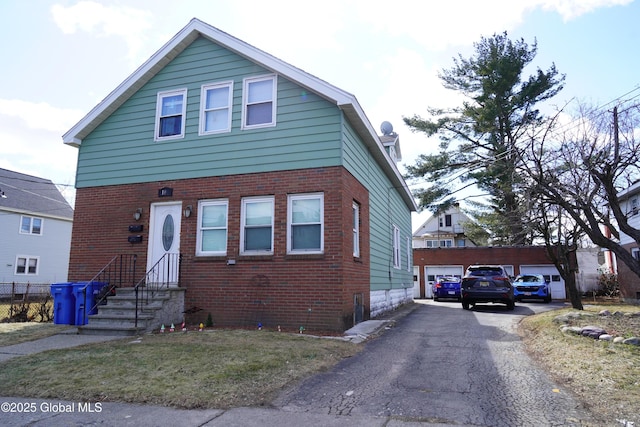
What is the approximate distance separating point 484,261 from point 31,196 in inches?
1232

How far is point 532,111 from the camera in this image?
79.0 feet

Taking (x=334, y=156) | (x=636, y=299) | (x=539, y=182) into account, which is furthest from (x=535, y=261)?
(x=334, y=156)

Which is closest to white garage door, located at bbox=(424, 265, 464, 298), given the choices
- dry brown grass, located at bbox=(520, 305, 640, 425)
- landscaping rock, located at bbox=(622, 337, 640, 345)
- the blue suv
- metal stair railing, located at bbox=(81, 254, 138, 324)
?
the blue suv

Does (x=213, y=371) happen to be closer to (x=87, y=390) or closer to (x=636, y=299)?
(x=87, y=390)

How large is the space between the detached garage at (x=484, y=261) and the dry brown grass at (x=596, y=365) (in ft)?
62.8

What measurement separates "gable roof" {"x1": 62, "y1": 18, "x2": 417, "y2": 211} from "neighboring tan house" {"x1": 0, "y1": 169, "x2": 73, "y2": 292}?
19120 millimetres

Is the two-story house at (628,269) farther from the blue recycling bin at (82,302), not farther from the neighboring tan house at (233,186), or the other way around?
the blue recycling bin at (82,302)

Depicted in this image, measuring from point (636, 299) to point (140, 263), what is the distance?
825 inches

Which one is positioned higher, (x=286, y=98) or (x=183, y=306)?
(x=286, y=98)

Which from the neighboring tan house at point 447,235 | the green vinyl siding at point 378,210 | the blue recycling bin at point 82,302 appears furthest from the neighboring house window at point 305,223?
the neighboring tan house at point 447,235

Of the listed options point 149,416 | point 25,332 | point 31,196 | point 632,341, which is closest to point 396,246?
point 632,341

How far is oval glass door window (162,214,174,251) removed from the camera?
1116 centimetres

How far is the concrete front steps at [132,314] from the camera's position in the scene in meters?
9.00

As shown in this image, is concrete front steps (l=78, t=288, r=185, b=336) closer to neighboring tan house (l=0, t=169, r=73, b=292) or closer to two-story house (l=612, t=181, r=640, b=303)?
two-story house (l=612, t=181, r=640, b=303)
